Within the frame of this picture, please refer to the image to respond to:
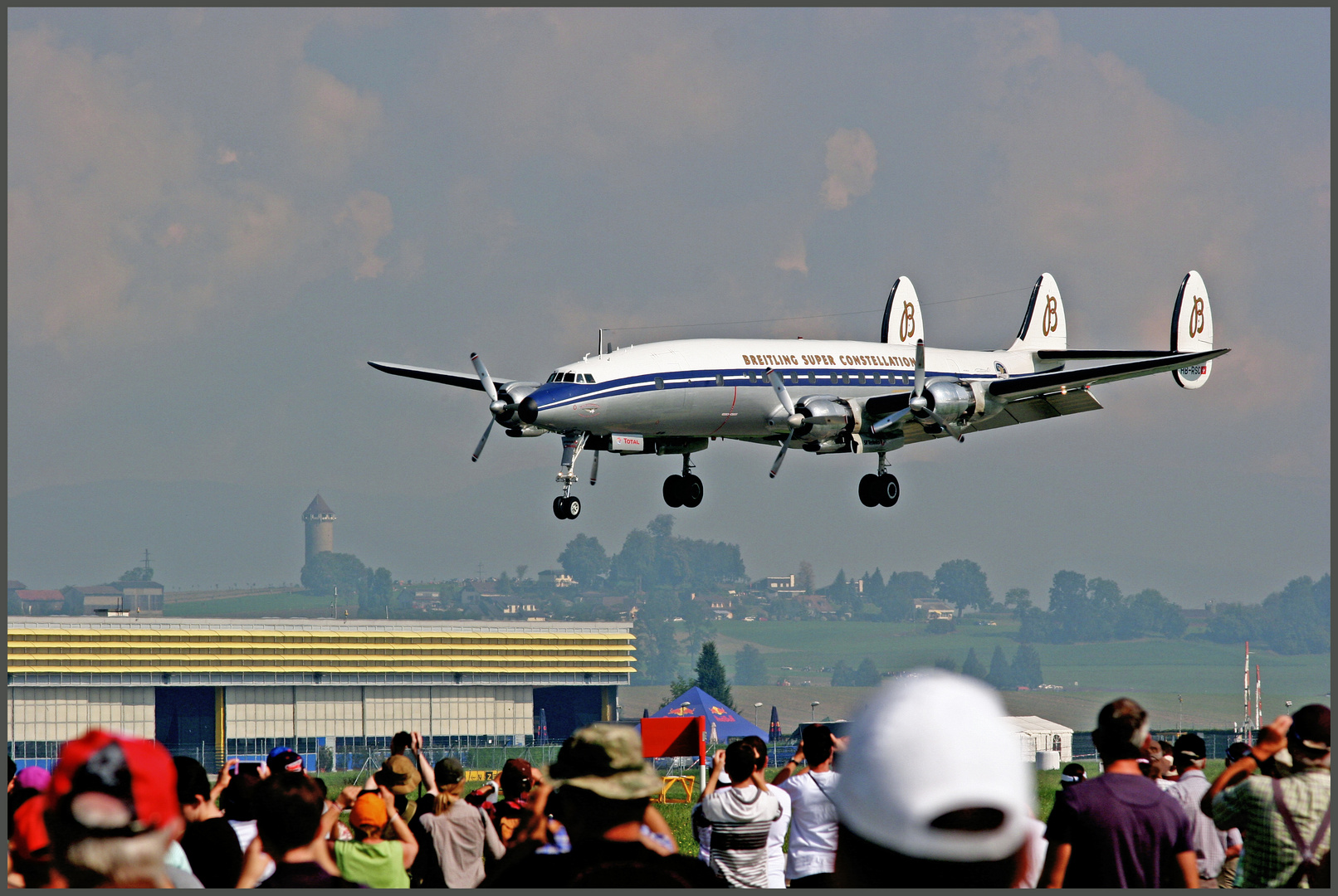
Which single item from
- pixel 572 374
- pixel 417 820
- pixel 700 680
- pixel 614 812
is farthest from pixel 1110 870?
pixel 700 680

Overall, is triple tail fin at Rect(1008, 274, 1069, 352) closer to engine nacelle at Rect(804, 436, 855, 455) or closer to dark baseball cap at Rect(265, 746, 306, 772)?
engine nacelle at Rect(804, 436, 855, 455)

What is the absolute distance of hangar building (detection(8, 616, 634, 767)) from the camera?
107500 millimetres

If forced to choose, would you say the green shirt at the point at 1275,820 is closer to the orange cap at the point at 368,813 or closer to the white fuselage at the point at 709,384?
the orange cap at the point at 368,813

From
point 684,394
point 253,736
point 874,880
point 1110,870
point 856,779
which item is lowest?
point 253,736

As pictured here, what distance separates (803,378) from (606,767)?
125ft

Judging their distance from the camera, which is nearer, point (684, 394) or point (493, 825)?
point (493, 825)

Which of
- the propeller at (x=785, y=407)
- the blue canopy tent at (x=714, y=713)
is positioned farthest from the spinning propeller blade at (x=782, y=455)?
the blue canopy tent at (x=714, y=713)

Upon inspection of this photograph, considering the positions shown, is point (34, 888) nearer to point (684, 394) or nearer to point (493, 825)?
point (493, 825)

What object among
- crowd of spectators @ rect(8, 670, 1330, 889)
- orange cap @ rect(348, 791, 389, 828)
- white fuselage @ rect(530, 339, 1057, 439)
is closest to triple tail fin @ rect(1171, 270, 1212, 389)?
white fuselage @ rect(530, 339, 1057, 439)

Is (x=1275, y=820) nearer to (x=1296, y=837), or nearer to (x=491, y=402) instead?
(x=1296, y=837)

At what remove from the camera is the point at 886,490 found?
4644 centimetres

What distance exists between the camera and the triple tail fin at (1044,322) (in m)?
58.1

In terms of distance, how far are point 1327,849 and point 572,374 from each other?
3138 centimetres

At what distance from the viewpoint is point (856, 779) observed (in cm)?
452
